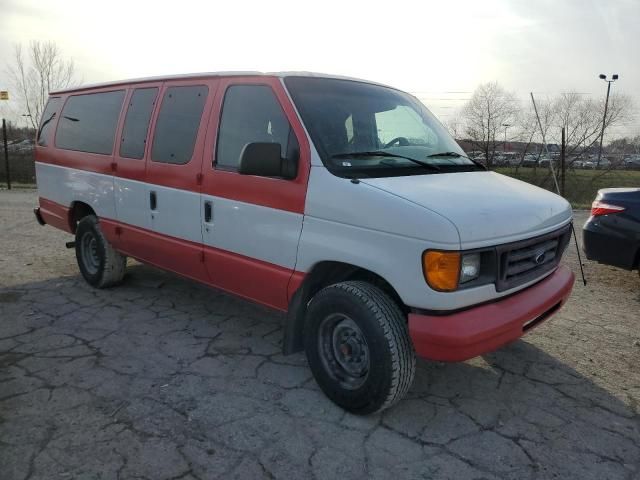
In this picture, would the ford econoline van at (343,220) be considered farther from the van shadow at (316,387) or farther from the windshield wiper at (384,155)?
the van shadow at (316,387)

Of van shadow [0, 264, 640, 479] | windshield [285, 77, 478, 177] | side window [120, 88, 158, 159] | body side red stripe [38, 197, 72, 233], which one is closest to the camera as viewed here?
van shadow [0, 264, 640, 479]

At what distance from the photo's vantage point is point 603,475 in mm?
2607

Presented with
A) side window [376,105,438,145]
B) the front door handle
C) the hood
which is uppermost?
side window [376,105,438,145]

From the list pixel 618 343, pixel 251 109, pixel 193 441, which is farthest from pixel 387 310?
pixel 618 343

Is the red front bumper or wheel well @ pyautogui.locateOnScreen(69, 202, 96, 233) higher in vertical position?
wheel well @ pyautogui.locateOnScreen(69, 202, 96, 233)

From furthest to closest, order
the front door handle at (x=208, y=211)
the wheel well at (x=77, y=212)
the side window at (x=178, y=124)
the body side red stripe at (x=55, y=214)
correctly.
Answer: the body side red stripe at (x=55, y=214), the wheel well at (x=77, y=212), the side window at (x=178, y=124), the front door handle at (x=208, y=211)

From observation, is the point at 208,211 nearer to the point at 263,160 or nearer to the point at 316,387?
the point at 263,160

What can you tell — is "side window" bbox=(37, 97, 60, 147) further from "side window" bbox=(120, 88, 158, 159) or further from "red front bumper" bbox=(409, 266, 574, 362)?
"red front bumper" bbox=(409, 266, 574, 362)

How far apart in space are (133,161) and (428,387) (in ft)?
10.4

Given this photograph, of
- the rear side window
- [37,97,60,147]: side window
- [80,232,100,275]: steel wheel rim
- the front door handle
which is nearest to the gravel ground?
[80,232,100,275]: steel wheel rim

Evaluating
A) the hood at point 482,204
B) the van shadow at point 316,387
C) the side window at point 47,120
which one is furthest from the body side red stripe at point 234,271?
the side window at point 47,120

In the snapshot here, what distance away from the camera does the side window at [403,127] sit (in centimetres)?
367

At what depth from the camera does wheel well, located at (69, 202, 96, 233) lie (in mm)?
5512

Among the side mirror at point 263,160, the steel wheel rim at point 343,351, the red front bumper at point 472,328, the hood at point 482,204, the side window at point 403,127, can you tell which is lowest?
the steel wheel rim at point 343,351
